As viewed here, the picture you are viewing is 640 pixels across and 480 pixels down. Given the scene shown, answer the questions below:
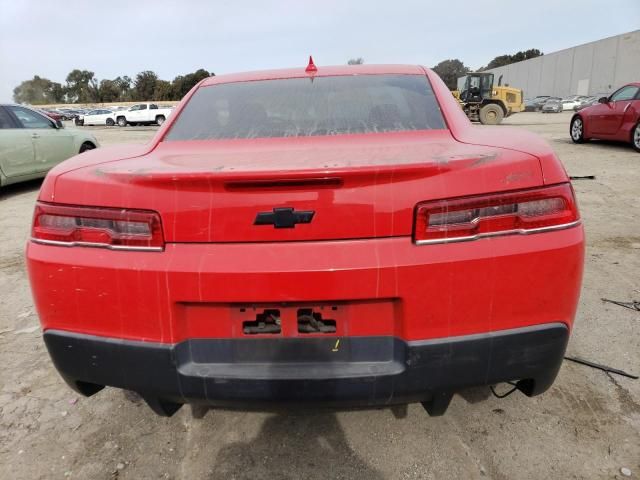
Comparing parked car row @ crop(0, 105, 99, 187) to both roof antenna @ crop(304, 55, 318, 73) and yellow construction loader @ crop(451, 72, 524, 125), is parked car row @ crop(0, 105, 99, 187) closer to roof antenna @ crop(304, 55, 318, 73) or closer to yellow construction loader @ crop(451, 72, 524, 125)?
roof antenna @ crop(304, 55, 318, 73)

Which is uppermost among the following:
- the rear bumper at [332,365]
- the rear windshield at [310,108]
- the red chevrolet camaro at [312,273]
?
the rear windshield at [310,108]

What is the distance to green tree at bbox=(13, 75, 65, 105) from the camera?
333 feet

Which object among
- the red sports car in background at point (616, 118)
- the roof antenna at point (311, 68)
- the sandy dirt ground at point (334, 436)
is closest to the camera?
the sandy dirt ground at point (334, 436)

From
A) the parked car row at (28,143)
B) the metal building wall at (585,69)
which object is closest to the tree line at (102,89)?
the metal building wall at (585,69)

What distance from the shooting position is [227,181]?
1.40 m

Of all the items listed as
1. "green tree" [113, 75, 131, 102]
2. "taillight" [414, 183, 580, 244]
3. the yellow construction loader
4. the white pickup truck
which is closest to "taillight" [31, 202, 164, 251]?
"taillight" [414, 183, 580, 244]

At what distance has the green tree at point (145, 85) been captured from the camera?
8569 cm

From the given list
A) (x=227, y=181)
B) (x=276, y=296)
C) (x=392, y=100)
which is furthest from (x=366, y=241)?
(x=392, y=100)

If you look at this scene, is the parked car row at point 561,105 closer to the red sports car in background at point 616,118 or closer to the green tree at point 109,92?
the red sports car in background at point 616,118

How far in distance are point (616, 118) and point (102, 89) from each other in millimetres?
101651

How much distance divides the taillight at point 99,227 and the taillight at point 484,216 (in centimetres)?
85

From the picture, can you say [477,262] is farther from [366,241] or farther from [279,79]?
[279,79]

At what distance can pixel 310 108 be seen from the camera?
2.22 meters

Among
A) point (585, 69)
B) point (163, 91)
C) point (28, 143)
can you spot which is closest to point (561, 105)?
point (585, 69)
